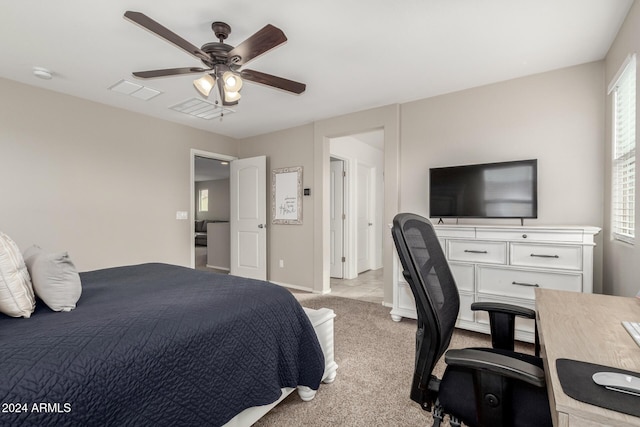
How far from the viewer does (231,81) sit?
2.09 m

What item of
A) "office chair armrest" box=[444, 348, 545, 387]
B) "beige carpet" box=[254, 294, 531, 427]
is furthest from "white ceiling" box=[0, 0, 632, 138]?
"beige carpet" box=[254, 294, 531, 427]

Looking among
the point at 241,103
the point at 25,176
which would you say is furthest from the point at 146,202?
the point at 241,103

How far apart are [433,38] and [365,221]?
3928 mm

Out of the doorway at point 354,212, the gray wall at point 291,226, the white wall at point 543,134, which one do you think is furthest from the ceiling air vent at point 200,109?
the white wall at point 543,134

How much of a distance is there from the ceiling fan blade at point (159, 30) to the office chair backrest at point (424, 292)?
161cm

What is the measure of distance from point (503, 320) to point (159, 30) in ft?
7.47

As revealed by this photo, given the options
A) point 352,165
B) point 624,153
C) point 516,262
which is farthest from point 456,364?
point 352,165

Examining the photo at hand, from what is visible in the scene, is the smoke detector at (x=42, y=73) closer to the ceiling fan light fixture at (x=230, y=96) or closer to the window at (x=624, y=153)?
the ceiling fan light fixture at (x=230, y=96)

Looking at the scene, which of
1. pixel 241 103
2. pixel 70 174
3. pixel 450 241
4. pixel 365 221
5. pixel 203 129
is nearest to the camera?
pixel 450 241

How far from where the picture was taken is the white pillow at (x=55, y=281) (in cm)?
133

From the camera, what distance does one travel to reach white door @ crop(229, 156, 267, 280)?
4.66 meters

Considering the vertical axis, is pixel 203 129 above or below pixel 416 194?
above

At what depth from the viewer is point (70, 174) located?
323cm

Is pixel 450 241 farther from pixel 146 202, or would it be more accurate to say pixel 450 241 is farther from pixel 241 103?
pixel 146 202
